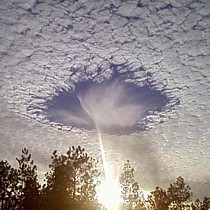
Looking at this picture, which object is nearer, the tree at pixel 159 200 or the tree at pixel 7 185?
the tree at pixel 7 185

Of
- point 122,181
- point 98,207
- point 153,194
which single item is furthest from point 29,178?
point 153,194

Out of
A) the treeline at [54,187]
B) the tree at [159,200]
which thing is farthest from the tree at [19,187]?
the tree at [159,200]

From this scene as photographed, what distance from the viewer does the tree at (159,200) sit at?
40.2 meters

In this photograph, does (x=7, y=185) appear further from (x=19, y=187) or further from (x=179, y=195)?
(x=179, y=195)

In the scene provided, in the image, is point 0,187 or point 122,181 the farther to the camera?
point 122,181

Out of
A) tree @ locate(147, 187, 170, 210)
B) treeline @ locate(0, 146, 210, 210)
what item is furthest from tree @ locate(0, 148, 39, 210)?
tree @ locate(147, 187, 170, 210)

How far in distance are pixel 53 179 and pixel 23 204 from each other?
3.72m

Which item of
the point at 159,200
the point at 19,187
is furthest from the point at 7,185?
the point at 159,200

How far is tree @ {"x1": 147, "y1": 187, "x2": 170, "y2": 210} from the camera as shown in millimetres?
40156

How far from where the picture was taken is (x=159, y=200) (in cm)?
4066

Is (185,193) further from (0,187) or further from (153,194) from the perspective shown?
(0,187)

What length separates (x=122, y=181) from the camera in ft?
128

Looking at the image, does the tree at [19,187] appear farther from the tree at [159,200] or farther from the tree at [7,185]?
the tree at [159,200]

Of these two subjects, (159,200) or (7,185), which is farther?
(159,200)
